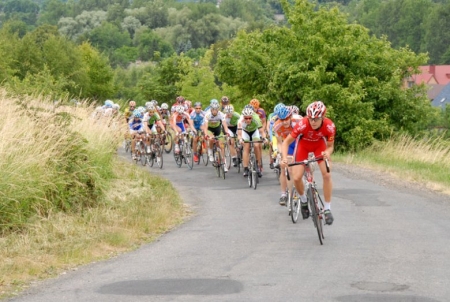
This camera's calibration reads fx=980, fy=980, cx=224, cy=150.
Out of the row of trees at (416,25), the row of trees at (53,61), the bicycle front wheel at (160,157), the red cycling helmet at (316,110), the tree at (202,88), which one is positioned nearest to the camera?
the red cycling helmet at (316,110)

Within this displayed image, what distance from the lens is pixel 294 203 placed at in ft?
49.3

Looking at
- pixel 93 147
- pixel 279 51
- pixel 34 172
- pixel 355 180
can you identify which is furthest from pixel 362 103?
pixel 34 172

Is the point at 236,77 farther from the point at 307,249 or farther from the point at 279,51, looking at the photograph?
the point at 307,249

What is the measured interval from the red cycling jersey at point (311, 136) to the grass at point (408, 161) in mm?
7087

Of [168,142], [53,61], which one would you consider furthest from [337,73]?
[53,61]

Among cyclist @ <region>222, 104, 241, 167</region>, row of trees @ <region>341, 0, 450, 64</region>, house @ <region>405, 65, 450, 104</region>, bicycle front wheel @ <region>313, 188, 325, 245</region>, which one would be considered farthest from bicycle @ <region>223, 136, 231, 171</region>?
row of trees @ <region>341, 0, 450, 64</region>

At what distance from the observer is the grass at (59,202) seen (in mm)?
11898

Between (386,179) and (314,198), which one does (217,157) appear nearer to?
(386,179)

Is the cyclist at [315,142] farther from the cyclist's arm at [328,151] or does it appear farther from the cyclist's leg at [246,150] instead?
the cyclist's leg at [246,150]

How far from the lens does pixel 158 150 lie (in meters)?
27.3

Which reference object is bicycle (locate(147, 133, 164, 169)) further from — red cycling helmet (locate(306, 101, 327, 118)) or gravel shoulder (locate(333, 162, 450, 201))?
red cycling helmet (locate(306, 101, 327, 118))

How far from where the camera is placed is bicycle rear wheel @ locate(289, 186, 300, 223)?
14.9 m

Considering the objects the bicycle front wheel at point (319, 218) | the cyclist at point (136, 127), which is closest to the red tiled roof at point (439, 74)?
the cyclist at point (136, 127)

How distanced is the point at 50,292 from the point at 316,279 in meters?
2.69
